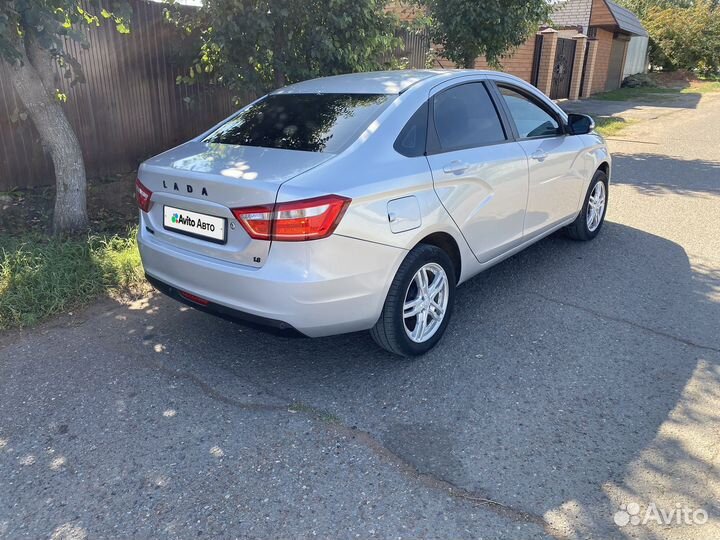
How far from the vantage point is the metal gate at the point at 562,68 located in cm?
2072

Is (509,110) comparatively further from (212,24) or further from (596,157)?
(212,24)

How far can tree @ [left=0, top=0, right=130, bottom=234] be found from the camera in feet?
13.6

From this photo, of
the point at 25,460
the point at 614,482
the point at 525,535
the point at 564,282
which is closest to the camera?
the point at 525,535

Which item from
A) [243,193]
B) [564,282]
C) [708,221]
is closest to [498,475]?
[243,193]

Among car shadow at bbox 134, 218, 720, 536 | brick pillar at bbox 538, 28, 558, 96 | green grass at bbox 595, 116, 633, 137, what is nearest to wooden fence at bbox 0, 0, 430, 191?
car shadow at bbox 134, 218, 720, 536

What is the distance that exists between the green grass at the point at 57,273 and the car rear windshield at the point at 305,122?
5.09ft

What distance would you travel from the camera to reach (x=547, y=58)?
19.4 meters

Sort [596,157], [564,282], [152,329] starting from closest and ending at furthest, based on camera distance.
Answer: [152,329] → [564,282] → [596,157]

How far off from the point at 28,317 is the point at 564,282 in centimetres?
405

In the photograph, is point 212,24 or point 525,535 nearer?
point 525,535

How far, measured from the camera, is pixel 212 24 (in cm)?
631

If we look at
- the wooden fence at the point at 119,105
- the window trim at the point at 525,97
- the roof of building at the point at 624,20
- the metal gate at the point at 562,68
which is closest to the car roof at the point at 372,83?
the window trim at the point at 525,97

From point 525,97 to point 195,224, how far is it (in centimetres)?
288

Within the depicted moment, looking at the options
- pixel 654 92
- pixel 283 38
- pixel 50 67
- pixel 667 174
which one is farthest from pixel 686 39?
pixel 50 67
